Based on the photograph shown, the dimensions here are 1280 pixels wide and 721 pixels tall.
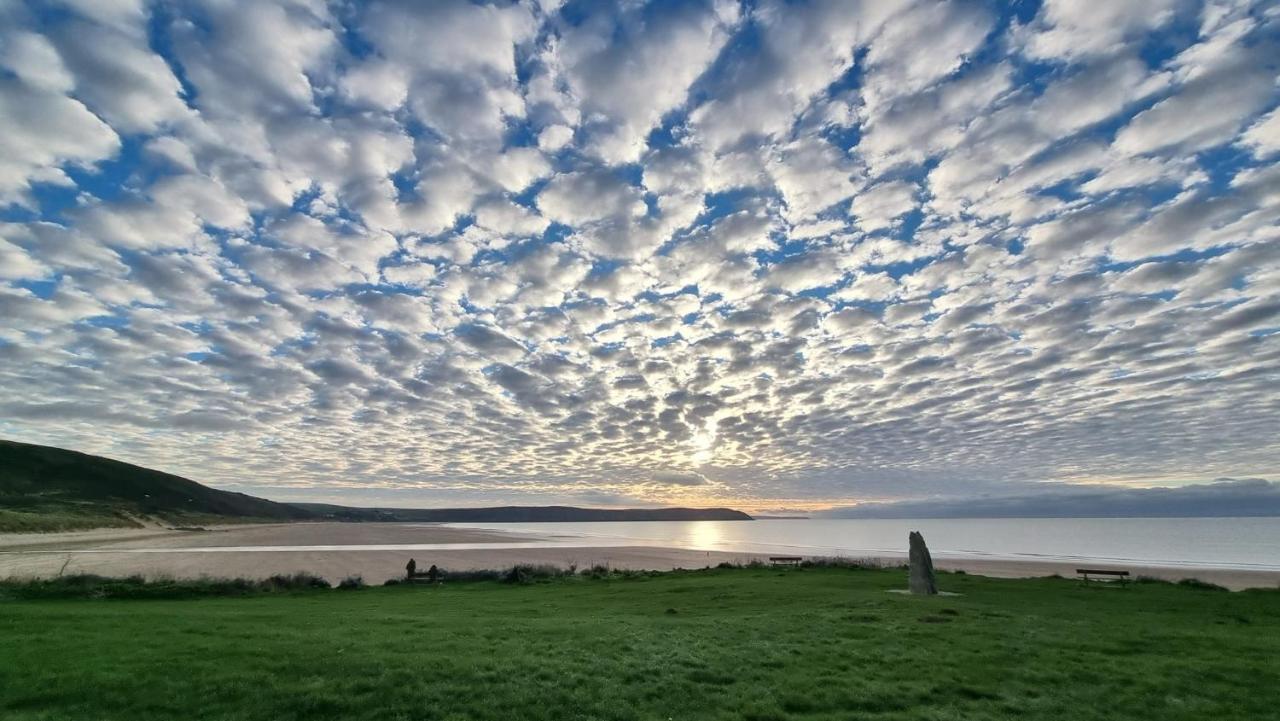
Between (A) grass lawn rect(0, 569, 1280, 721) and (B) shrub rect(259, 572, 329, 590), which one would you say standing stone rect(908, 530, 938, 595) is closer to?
(A) grass lawn rect(0, 569, 1280, 721)

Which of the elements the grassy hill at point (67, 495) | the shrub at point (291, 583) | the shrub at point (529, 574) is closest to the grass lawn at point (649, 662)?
the shrub at point (291, 583)

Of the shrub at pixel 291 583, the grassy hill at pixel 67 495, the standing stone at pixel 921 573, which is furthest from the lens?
the grassy hill at pixel 67 495

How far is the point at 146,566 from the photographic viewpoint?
173ft

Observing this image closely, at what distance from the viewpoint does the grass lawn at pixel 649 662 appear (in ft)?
37.6

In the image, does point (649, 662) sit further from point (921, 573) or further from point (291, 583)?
point (291, 583)

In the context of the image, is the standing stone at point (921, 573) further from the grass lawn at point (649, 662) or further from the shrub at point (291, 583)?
the shrub at point (291, 583)

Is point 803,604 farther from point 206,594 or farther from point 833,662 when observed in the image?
point 206,594

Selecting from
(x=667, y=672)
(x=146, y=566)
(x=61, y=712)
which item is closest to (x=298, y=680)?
(x=61, y=712)

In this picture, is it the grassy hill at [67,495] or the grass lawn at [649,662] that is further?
the grassy hill at [67,495]

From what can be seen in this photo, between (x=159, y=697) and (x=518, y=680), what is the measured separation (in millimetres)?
6448

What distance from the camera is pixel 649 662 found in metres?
14.1

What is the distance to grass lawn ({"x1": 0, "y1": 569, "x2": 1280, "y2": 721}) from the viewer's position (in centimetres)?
1146

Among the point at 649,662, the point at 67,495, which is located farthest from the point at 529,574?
the point at 67,495

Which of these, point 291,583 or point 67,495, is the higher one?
point 67,495
